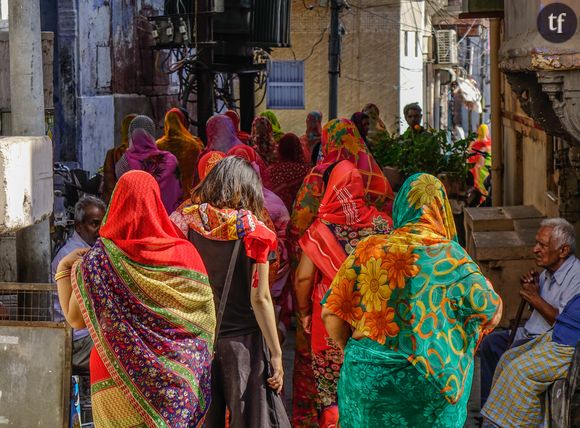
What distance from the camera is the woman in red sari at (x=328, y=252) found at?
24.5ft

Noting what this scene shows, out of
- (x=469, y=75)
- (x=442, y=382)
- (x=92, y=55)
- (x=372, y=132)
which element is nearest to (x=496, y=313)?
(x=442, y=382)

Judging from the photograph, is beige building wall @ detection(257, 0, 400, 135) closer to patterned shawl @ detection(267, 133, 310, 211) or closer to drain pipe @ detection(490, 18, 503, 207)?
drain pipe @ detection(490, 18, 503, 207)

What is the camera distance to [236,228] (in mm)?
6367

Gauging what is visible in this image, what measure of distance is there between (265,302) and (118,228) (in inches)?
33.8

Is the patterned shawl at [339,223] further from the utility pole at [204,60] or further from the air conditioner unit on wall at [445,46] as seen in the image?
the air conditioner unit on wall at [445,46]

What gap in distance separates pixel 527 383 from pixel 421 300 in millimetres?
1485

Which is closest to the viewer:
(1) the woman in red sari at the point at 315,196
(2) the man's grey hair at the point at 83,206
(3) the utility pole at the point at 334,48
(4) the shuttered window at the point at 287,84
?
(2) the man's grey hair at the point at 83,206

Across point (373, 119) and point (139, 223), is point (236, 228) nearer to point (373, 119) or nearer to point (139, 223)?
point (139, 223)

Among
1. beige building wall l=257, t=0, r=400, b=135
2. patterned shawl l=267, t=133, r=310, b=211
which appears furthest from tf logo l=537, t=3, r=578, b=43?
beige building wall l=257, t=0, r=400, b=135

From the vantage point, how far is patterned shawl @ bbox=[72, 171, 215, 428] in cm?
586

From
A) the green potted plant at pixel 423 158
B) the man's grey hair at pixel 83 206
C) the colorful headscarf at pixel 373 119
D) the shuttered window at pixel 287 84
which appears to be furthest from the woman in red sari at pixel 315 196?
the shuttered window at pixel 287 84

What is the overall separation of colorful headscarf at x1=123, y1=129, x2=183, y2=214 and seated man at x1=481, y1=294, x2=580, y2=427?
4.78 meters

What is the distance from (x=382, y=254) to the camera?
579 cm

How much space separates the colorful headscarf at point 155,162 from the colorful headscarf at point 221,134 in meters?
0.44
